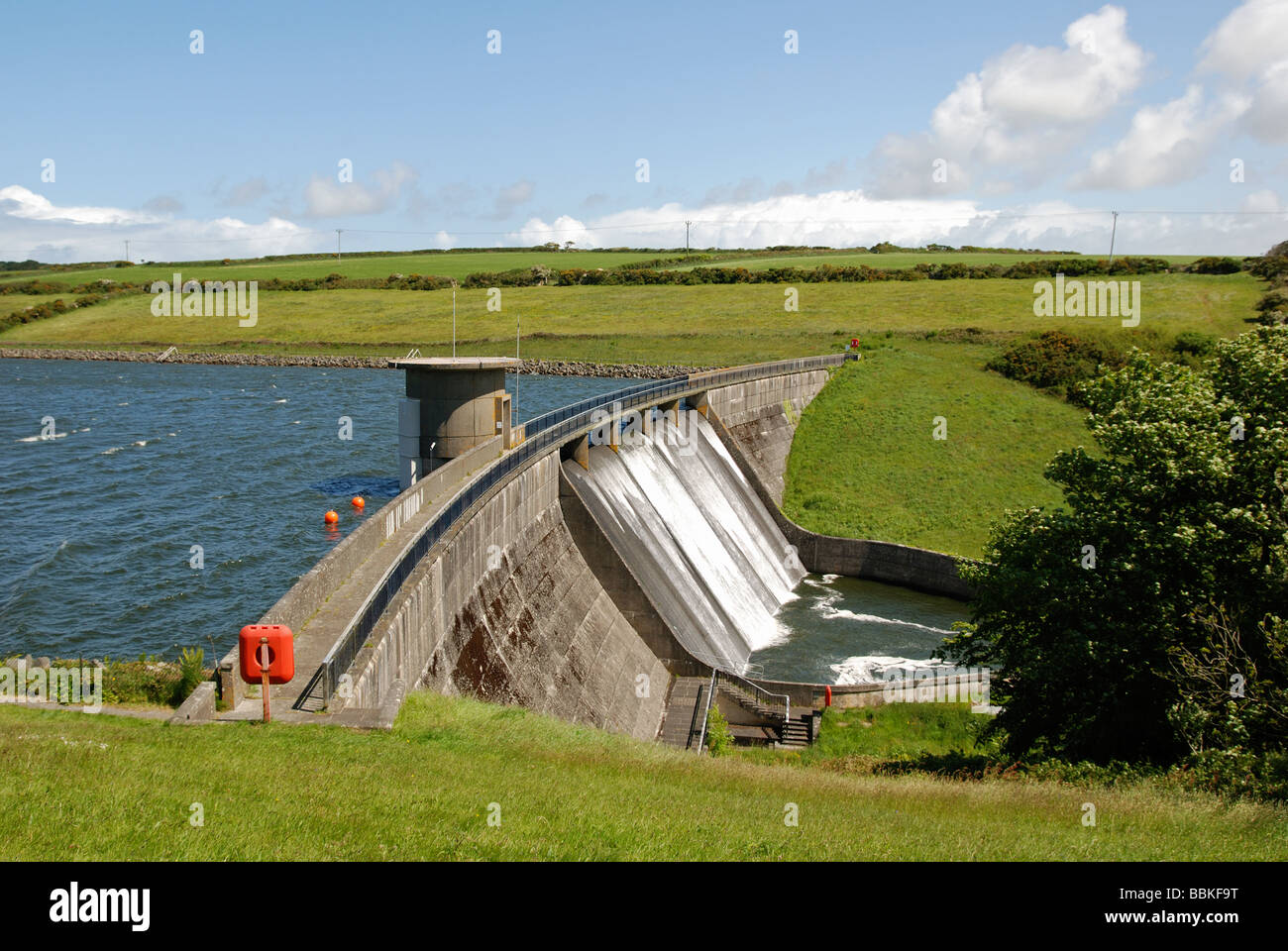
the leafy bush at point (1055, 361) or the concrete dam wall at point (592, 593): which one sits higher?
the leafy bush at point (1055, 361)

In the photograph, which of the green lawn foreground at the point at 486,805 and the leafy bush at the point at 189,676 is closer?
the green lawn foreground at the point at 486,805

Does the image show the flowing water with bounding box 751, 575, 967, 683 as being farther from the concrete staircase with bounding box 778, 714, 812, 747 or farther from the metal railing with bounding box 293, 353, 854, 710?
the metal railing with bounding box 293, 353, 854, 710

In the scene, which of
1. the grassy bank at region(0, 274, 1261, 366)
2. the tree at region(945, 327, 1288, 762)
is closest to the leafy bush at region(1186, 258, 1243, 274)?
the grassy bank at region(0, 274, 1261, 366)

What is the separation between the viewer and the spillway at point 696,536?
34938 millimetres

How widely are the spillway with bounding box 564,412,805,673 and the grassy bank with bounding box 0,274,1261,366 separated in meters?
52.0

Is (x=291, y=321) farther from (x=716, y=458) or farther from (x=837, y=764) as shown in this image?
(x=837, y=764)

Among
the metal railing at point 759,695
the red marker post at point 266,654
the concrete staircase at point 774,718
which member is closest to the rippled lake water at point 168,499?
the metal railing at point 759,695

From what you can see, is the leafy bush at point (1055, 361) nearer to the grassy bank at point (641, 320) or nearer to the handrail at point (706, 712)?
the grassy bank at point (641, 320)

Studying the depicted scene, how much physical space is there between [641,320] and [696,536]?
8992 centimetres

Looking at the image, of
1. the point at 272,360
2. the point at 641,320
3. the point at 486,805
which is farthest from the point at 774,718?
the point at 641,320

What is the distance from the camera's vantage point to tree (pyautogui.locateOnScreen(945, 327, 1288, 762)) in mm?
20016

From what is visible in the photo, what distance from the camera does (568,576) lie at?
31.3 metres

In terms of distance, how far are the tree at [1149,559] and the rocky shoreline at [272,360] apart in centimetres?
8496
